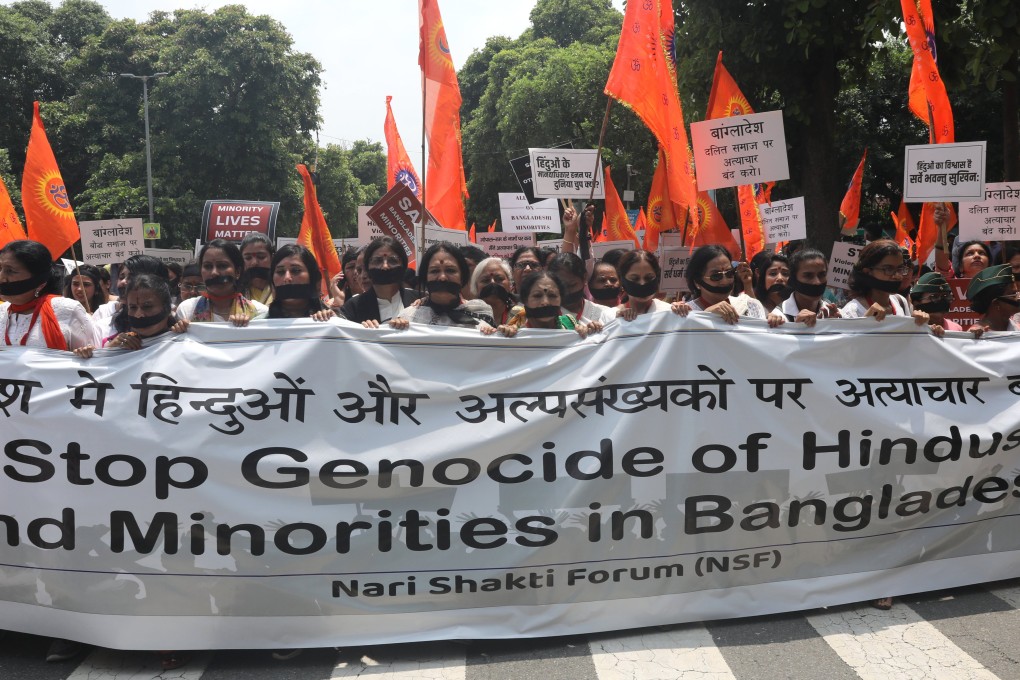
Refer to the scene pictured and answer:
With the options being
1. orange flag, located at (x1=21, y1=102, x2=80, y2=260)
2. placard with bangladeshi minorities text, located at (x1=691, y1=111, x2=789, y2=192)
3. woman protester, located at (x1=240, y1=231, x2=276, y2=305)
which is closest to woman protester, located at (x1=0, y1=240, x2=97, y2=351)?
woman protester, located at (x1=240, y1=231, x2=276, y2=305)

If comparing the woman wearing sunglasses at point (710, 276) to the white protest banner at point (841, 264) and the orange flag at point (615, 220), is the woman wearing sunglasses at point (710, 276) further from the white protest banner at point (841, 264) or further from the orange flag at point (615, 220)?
the orange flag at point (615, 220)

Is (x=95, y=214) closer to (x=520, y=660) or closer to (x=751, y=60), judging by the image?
(x=751, y=60)

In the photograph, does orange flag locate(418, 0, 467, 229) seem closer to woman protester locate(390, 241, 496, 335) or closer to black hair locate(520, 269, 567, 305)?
woman protester locate(390, 241, 496, 335)

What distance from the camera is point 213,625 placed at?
3.95 metres

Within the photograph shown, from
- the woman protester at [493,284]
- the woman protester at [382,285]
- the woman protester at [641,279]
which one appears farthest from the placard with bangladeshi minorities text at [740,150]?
the woman protester at [382,285]

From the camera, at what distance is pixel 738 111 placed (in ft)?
27.1

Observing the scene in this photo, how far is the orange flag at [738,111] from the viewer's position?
8.20 m

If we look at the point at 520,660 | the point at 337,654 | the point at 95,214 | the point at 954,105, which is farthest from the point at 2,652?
the point at 95,214

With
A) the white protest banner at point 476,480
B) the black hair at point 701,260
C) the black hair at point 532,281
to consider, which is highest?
the black hair at point 701,260

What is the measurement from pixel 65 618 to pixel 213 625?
642 millimetres

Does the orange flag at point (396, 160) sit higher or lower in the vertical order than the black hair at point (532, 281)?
higher

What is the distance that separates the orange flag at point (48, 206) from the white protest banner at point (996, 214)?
7484 millimetres

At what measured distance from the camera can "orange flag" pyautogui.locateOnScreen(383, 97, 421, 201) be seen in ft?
34.1

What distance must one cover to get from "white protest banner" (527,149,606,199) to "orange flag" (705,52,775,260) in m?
1.18
